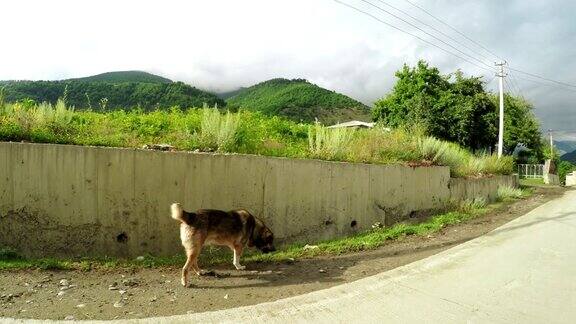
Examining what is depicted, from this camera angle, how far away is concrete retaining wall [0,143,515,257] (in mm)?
6492

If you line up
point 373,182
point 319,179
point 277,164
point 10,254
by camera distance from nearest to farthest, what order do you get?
point 10,254, point 277,164, point 319,179, point 373,182

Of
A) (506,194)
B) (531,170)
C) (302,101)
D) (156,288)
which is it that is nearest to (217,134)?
(156,288)

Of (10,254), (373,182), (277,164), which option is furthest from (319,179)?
(10,254)

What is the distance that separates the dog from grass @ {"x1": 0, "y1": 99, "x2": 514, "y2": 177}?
2.32 meters

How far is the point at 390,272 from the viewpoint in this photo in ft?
22.4

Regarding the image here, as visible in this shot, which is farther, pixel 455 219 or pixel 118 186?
pixel 455 219

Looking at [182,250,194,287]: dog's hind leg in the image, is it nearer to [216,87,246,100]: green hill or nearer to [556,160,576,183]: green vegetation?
[556,160,576,183]: green vegetation

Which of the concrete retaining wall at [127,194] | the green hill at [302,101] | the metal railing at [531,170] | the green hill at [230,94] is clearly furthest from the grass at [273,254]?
the green hill at [230,94]

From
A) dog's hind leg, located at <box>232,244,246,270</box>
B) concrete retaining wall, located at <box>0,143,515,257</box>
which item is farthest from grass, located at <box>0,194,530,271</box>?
dog's hind leg, located at <box>232,244,246,270</box>

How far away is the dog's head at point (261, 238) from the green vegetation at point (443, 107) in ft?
87.4

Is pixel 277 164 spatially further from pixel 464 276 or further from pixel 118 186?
pixel 464 276

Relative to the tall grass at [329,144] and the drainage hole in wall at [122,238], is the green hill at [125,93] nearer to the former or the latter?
the tall grass at [329,144]

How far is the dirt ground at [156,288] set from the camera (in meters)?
4.88

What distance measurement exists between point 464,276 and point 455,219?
6971mm
